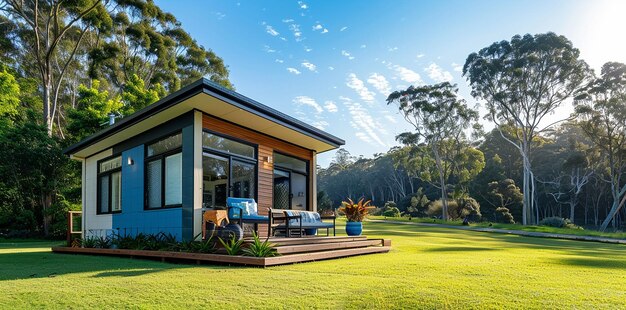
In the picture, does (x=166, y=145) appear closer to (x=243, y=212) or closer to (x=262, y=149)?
(x=262, y=149)

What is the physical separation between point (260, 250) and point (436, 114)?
31.2 m

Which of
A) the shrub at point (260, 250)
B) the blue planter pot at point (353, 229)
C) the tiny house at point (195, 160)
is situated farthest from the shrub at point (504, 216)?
the shrub at point (260, 250)

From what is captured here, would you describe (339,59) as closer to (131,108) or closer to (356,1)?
(356,1)

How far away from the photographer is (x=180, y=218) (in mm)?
8211

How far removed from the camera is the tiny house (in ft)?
26.5

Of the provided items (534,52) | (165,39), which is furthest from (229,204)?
(534,52)

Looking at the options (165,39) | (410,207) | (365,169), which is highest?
(165,39)

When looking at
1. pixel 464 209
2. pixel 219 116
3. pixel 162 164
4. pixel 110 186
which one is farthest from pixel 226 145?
pixel 464 209

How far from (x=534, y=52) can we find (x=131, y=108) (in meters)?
26.3

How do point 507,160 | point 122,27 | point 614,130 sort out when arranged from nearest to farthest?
point 122,27
point 614,130
point 507,160

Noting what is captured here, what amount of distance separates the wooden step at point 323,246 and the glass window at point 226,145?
2.91 metres

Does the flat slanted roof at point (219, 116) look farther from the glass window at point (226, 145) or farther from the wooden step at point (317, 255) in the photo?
the wooden step at point (317, 255)

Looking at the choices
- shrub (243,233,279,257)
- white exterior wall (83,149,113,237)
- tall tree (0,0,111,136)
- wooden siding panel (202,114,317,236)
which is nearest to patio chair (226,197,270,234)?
wooden siding panel (202,114,317,236)

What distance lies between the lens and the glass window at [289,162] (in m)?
10.8
